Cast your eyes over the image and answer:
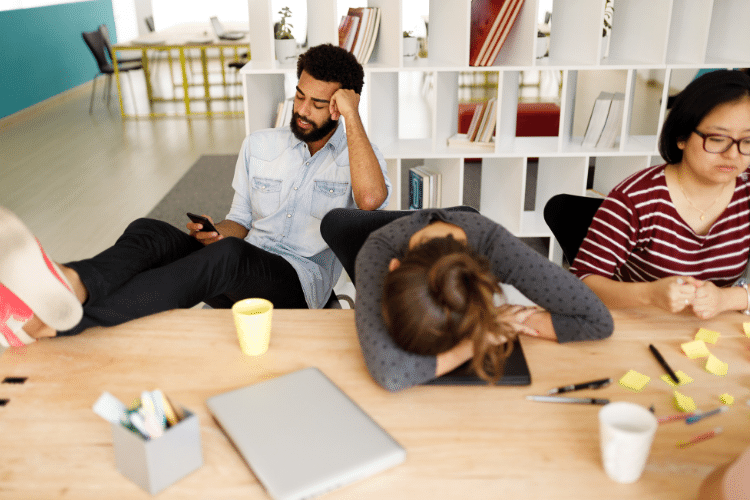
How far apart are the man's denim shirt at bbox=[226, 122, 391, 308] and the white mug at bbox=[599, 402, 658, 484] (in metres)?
1.29

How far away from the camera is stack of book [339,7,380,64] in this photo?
2799mm

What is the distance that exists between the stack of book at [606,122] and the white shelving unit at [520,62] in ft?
0.18

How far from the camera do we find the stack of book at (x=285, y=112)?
287 centimetres

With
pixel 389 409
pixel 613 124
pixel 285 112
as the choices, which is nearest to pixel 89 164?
pixel 285 112

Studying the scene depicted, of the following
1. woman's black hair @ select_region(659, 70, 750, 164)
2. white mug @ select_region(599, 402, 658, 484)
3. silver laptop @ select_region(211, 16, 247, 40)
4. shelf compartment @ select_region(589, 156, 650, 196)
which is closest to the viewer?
white mug @ select_region(599, 402, 658, 484)

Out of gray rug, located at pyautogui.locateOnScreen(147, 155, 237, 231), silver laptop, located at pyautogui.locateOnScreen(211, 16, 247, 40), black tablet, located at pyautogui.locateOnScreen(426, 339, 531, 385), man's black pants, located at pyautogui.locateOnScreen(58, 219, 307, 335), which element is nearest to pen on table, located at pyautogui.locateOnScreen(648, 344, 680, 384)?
black tablet, located at pyautogui.locateOnScreen(426, 339, 531, 385)

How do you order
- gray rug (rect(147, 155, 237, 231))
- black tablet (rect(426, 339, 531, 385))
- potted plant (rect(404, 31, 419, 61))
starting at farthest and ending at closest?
gray rug (rect(147, 155, 237, 231)), potted plant (rect(404, 31, 419, 61)), black tablet (rect(426, 339, 531, 385))

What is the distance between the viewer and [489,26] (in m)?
2.73

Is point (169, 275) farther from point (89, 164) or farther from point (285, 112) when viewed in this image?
point (89, 164)

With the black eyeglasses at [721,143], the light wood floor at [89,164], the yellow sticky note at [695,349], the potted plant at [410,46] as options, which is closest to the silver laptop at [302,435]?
the yellow sticky note at [695,349]

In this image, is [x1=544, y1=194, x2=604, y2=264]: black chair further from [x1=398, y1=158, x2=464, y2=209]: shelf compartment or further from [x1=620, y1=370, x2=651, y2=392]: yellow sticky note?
[x1=398, y1=158, x2=464, y2=209]: shelf compartment

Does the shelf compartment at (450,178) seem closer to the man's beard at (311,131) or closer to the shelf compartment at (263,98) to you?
the shelf compartment at (263,98)

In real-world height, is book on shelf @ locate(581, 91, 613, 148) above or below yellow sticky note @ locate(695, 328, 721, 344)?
above

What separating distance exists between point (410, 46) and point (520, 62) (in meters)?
0.52
